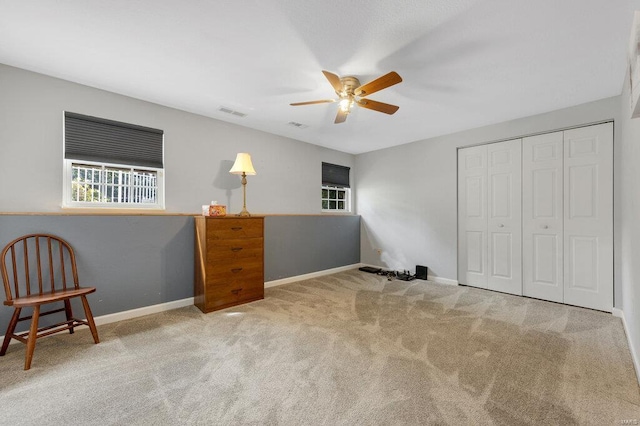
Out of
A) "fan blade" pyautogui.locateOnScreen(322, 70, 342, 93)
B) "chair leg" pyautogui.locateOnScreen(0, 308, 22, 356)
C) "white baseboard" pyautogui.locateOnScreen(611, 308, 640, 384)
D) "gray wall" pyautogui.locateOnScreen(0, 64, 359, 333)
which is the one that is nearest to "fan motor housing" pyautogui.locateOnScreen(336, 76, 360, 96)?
"fan blade" pyautogui.locateOnScreen(322, 70, 342, 93)

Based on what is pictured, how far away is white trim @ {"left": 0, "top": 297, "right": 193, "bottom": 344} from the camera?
2.65 metres

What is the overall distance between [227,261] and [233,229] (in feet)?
1.23

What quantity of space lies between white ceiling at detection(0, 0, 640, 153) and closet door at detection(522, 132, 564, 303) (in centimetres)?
58

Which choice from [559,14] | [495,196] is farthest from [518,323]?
[559,14]

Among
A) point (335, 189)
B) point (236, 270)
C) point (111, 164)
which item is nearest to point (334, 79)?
point (236, 270)

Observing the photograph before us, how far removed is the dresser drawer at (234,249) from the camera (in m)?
3.00

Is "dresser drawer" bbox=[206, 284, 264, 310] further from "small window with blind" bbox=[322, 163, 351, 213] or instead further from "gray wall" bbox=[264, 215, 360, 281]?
"small window with blind" bbox=[322, 163, 351, 213]

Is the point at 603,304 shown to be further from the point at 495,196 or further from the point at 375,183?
the point at 375,183

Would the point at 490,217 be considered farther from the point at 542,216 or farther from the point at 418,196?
the point at 418,196

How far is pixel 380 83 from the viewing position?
2.12m

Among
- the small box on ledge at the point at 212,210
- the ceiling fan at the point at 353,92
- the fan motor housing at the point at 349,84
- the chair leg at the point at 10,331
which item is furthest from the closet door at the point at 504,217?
the chair leg at the point at 10,331

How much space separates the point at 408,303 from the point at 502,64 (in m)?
2.61

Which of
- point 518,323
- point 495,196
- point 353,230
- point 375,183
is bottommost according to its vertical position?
point 518,323

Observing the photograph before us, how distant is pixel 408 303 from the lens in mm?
3271
